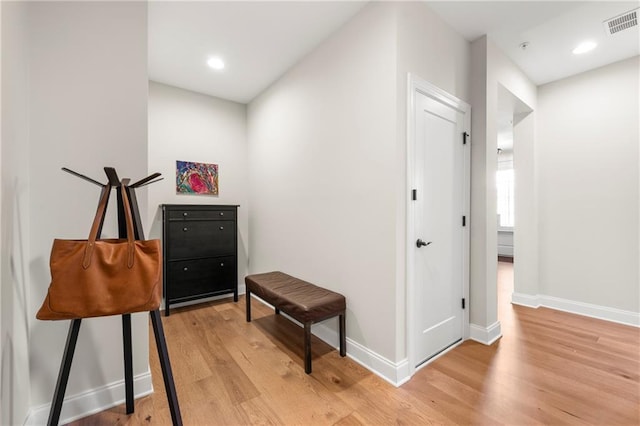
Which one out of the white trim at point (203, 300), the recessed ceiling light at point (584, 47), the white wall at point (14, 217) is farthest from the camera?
the white trim at point (203, 300)

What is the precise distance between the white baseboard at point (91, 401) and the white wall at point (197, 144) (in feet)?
5.71

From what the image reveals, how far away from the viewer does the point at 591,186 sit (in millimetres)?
2979

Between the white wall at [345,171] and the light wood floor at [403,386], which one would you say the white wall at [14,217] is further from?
the white wall at [345,171]

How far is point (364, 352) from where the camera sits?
2018 millimetres

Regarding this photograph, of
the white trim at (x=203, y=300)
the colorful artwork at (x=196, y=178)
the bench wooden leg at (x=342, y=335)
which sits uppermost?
the colorful artwork at (x=196, y=178)

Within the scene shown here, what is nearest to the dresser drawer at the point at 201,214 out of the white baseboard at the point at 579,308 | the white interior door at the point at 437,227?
the white interior door at the point at 437,227

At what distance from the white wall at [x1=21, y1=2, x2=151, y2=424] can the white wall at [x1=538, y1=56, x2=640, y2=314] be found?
4232 mm

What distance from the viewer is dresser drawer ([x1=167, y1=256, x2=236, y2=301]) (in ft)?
9.85

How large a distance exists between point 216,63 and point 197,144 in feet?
3.56

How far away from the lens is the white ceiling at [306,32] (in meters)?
2.05

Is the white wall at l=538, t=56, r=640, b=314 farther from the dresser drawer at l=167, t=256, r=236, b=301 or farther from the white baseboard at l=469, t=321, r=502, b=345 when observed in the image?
the dresser drawer at l=167, t=256, r=236, b=301

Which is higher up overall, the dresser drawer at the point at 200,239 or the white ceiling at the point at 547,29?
the white ceiling at the point at 547,29

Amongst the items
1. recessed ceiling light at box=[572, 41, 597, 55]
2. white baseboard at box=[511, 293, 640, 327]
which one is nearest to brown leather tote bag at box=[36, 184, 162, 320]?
recessed ceiling light at box=[572, 41, 597, 55]

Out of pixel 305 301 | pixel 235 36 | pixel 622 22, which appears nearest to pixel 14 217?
pixel 305 301
